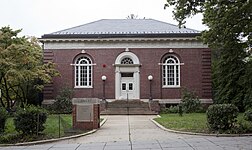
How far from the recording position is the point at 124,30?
37.8 m

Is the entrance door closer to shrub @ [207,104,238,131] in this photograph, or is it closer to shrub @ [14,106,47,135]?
shrub @ [207,104,238,131]

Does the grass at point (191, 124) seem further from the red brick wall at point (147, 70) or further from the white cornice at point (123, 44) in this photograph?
the white cornice at point (123, 44)

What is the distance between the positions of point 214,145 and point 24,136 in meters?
7.54

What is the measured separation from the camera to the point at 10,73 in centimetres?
2691

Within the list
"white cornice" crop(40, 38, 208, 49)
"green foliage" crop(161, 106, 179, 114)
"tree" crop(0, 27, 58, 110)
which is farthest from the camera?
"white cornice" crop(40, 38, 208, 49)

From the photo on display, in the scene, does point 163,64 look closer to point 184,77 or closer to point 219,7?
point 184,77

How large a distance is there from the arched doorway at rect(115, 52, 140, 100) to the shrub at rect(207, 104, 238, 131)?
20.7 metres

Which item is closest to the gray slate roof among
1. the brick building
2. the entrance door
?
the brick building

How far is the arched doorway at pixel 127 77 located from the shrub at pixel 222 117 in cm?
2074

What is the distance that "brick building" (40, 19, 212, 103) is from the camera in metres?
36.0

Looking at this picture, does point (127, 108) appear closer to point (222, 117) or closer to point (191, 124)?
point (191, 124)

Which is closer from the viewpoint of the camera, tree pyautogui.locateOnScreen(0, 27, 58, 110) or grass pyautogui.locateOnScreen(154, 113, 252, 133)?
grass pyautogui.locateOnScreen(154, 113, 252, 133)

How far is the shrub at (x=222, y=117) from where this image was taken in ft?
49.6

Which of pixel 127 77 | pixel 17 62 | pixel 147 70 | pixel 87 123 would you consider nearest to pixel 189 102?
pixel 147 70
